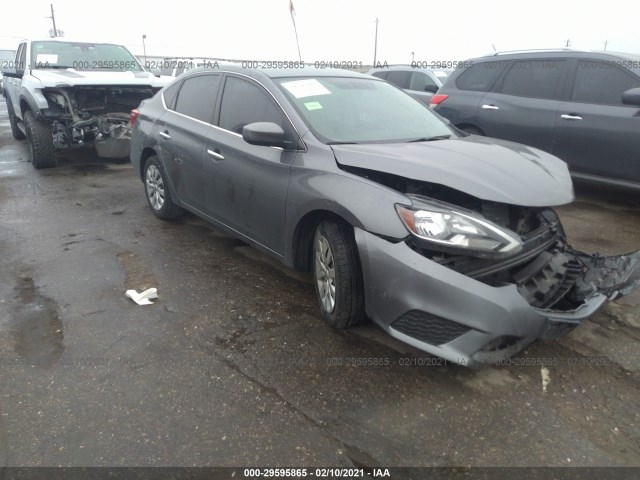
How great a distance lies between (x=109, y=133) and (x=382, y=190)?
6.02 metres

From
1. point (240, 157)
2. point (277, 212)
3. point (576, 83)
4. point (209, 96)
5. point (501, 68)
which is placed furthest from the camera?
point (501, 68)

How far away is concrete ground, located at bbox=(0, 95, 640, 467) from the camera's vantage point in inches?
85.2

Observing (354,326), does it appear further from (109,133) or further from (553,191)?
(109,133)

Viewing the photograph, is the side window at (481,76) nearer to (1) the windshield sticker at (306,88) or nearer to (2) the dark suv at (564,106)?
(2) the dark suv at (564,106)

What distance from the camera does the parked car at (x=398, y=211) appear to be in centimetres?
240

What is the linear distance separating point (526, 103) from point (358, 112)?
336 centimetres

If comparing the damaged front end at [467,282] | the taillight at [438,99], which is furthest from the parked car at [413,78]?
the damaged front end at [467,282]

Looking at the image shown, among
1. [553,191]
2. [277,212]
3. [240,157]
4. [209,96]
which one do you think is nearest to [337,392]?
[277,212]

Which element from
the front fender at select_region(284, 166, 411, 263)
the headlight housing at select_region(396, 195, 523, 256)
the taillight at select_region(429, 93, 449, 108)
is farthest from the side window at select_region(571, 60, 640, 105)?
the front fender at select_region(284, 166, 411, 263)

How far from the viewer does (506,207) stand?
267cm

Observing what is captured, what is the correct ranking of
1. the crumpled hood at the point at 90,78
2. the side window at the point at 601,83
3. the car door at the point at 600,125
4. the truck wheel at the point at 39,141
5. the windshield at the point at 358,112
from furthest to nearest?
the truck wheel at the point at 39,141, the crumpled hood at the point at 90,78, the side window at the point at 601,83, the car door at the point at 600,125, the windshield at the point at 358,112

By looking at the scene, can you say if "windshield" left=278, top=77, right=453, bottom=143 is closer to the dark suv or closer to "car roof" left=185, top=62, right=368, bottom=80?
"car roof" left=185, top=62, right=368, bottom=80

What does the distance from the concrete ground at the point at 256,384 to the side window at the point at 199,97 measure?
132 centimetres

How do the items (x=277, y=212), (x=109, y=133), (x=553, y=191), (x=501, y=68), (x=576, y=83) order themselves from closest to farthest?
(x=553, y=191) < (x=277, y=212) < (x=576, y=83) < (x=501, y=68) < (x=109, y=133)
